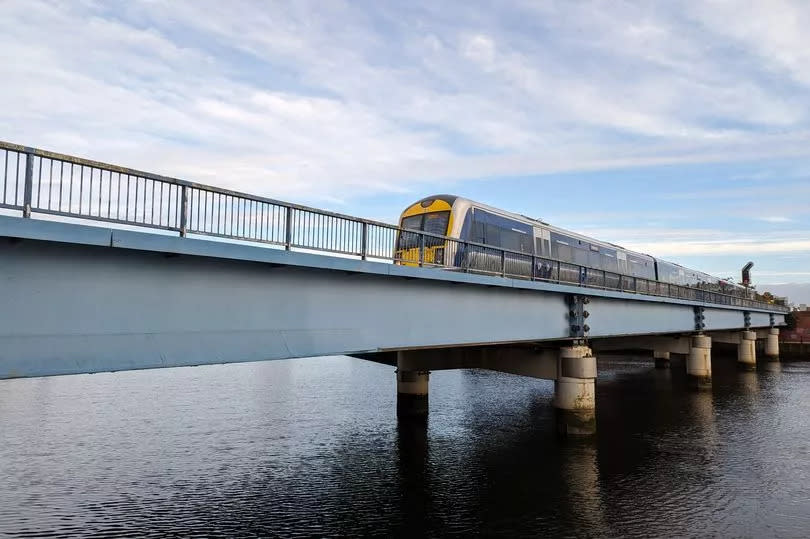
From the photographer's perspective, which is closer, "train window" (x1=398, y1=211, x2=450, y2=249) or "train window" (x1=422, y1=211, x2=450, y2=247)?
"train window" (x1=398, y1=211, x2=450, y2=249)

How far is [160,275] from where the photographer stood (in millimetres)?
10883

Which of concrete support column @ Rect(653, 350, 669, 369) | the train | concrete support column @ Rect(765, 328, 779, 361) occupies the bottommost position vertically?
concrete support column @ Rect(653, 350, 669, 369)

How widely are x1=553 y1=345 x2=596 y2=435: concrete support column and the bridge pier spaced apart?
7667mm

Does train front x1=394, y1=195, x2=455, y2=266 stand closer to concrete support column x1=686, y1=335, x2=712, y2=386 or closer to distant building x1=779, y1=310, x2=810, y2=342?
concrete support column x1=686, y1=335, x2=712, y2=386

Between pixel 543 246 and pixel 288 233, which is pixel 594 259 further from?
pixel 288 233

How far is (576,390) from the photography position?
26500mm

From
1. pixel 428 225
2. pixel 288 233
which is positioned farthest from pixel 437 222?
pixel 288 233

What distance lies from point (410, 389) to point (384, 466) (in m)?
10.4

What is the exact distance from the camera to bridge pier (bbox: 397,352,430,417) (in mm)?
31391

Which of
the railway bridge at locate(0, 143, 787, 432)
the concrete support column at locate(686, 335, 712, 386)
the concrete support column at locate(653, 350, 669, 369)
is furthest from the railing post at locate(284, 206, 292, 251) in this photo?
the concrete support column at locate(653, 350, 669, 369)

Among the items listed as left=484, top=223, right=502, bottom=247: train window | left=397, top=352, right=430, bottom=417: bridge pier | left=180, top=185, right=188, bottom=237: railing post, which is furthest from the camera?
left=397, top=352, right=430, bottom=417: bridge pier

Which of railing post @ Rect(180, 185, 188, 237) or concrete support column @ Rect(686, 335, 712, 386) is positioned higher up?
railing post @ Rect(180, 185, 188, 237)

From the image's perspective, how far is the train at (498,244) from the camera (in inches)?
899

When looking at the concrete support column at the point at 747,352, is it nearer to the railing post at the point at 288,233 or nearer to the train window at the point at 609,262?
the train window at the point at 609,262
